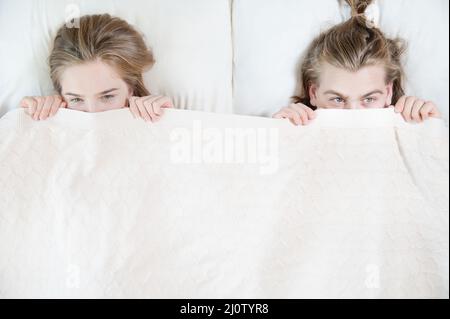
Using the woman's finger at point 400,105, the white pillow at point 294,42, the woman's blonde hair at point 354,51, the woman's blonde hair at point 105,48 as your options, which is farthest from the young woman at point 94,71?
the woman's finger at point 400,105

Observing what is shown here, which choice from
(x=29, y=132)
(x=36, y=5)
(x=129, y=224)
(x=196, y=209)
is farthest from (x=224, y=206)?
(x=36, y=5)

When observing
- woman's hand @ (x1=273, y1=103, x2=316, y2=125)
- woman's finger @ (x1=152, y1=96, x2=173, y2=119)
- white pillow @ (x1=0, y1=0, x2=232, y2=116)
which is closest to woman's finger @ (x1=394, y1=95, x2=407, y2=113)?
woman's hand @ (x1=273, y1=103, x2=316, y2=125)

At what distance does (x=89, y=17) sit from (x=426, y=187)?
2.68 feet

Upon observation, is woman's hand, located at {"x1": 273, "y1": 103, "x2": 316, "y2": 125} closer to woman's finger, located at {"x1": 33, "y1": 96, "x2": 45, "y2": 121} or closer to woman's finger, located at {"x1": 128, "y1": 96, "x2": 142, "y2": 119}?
woman's finger, located at {"x1": 128, "y1": 96, "x2": 142, "y2": 119}

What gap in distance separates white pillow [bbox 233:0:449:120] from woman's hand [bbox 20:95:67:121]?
1.33ft

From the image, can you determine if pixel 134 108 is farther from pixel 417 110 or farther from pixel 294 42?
pixel 417 110

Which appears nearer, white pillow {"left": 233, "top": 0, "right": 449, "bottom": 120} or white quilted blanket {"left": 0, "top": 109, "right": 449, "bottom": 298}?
white quilted blanket {"left": 0, "top": 109, "right": 449, "bottom": 298}

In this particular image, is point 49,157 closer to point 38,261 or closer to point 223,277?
point 38,261

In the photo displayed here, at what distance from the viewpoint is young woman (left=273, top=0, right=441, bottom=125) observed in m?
1.02

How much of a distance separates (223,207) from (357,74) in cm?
41

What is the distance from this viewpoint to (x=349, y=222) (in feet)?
3.07

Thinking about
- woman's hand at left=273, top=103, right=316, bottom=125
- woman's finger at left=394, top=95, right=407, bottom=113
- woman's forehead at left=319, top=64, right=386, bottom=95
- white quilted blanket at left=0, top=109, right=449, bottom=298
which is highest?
woman's forehead at left=319, top=64, right=386, bottom=95
